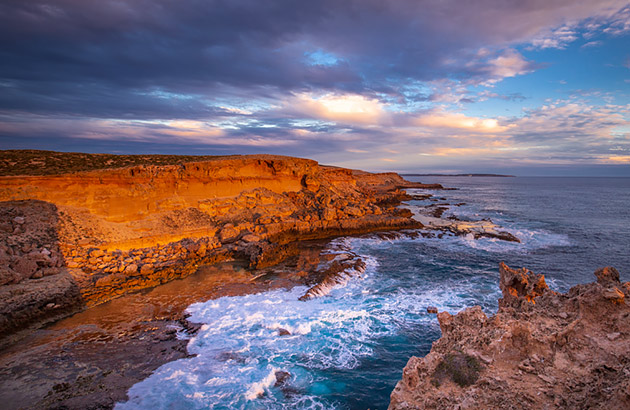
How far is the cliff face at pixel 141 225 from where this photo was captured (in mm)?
11781

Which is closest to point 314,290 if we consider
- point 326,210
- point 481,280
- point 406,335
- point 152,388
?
point 406,335

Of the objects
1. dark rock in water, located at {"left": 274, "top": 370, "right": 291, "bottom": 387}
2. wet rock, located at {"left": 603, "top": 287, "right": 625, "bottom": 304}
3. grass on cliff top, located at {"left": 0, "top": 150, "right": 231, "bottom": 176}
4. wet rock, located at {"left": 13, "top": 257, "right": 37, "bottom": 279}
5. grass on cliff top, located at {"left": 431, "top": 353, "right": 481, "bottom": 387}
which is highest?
grass on cliff top, located at {"left": 0, "top": 150, "right": 231, "bottom": 176}

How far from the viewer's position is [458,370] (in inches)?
143

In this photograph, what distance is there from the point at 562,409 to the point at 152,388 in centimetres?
822

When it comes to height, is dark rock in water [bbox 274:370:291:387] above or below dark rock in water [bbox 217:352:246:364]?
above

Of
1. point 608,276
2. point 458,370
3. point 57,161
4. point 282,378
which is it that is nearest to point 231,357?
point 282,378

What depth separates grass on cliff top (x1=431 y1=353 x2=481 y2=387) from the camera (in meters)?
3.49

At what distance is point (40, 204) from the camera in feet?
49.7

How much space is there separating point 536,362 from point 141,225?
19121 mm

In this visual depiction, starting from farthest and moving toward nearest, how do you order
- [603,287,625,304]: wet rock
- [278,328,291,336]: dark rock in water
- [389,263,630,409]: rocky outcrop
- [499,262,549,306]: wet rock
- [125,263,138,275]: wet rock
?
[125,263,138,275]: wet rock
[278,328,291,336]: dark rock in water
[499,262,549,306]: wet rock
[603,287,625,304]: wet rock
[389,263,630,409]: rocky outcrop

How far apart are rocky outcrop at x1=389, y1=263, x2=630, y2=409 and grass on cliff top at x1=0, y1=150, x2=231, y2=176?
2079 cm

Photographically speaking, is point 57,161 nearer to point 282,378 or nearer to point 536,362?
point 282,378

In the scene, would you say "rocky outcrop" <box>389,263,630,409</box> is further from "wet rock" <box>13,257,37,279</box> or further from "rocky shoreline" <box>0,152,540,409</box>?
"wet rock" <box>13,257,37,279</box>

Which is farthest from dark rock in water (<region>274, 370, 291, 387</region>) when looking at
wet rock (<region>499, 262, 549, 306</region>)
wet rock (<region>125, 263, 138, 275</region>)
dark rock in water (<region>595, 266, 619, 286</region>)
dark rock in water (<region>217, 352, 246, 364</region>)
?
wet rock (<region>125, 263, 138, 275</region>)
